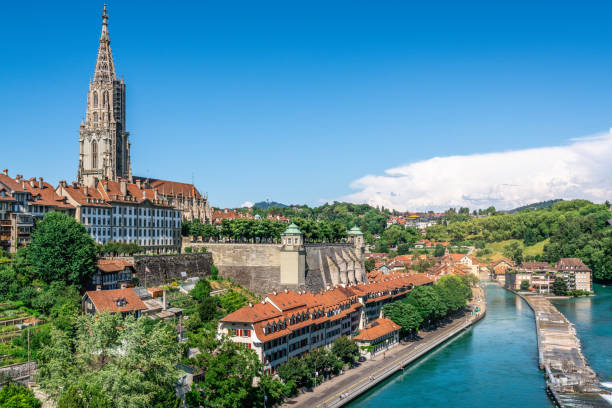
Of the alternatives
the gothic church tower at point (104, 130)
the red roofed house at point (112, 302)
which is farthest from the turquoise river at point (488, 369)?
the gothic church tower at point (104, 130)

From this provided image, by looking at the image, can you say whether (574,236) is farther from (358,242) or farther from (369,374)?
(369,374)

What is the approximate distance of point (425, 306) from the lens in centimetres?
8006

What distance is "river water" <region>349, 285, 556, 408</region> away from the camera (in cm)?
5375

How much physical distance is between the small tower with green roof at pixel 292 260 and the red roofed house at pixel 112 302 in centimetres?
2609

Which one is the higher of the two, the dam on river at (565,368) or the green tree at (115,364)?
the green tree at (115,364)

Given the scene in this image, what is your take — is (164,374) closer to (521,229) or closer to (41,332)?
(41,332)

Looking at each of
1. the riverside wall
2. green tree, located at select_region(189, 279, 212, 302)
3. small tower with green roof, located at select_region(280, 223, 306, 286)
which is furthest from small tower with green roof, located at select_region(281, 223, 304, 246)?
green tree, located at select_region(189, 279, 212, 302)

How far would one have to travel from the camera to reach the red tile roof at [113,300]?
50938 millimetres

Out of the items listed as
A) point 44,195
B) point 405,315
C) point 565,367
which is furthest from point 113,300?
point 565,367

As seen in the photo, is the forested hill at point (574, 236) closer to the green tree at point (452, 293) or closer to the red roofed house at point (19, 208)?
the green tree at point (452, 293)

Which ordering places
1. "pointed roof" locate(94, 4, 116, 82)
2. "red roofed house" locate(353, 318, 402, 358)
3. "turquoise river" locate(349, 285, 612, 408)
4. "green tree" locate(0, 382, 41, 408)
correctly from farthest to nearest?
"pointed roof" locate(94, 4, 116, 82) < "red roofed house" locate(353, 318, 402, 358) < "turquoise river" locate(349, 285, 612, 408) < "green tree" locate(0, 382, 41, 408)

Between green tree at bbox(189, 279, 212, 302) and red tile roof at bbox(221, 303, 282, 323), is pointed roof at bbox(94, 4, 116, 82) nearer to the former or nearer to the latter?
green tree at bbox(189, 279, 212, 302)

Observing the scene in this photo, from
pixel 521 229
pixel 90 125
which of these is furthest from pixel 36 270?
pixel 521 229

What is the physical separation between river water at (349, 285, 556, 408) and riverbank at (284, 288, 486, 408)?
32.6 inches
